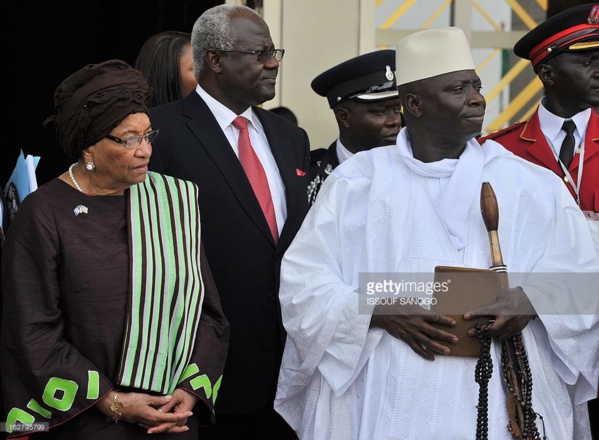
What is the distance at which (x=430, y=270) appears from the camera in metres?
3.70

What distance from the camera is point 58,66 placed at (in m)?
6.33

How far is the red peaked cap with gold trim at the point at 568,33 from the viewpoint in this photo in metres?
4.64

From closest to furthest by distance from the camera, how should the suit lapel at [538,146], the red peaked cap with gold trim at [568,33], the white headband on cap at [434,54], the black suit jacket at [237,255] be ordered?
the white headband on cap at [434,54] → the black suit jacket at [237,255] → the suit lapel at [538,146] → the red peaked cap with gold trim at [568,33]

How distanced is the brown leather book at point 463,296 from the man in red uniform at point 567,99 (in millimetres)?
1099

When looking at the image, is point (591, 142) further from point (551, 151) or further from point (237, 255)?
point (237, 255)

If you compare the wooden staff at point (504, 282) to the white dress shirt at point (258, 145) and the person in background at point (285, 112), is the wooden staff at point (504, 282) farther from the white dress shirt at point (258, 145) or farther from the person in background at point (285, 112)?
the person in background at point (285, 112)

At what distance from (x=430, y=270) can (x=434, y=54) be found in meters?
0.75

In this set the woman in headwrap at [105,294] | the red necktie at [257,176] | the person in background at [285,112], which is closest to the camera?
the woman in headwrap at [105,294]

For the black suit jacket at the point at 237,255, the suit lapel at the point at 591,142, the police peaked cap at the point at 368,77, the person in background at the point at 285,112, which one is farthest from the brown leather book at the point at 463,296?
the person in background at the point at 285,112

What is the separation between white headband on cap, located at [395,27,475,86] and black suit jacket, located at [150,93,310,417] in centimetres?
82

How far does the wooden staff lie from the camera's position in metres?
3.60

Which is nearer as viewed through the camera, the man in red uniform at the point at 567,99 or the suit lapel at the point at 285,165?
the suit lapel at the point at 285,165

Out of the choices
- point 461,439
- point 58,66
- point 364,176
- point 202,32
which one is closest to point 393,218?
point 364,176

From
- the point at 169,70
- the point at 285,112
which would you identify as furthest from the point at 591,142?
the point at 285,112
